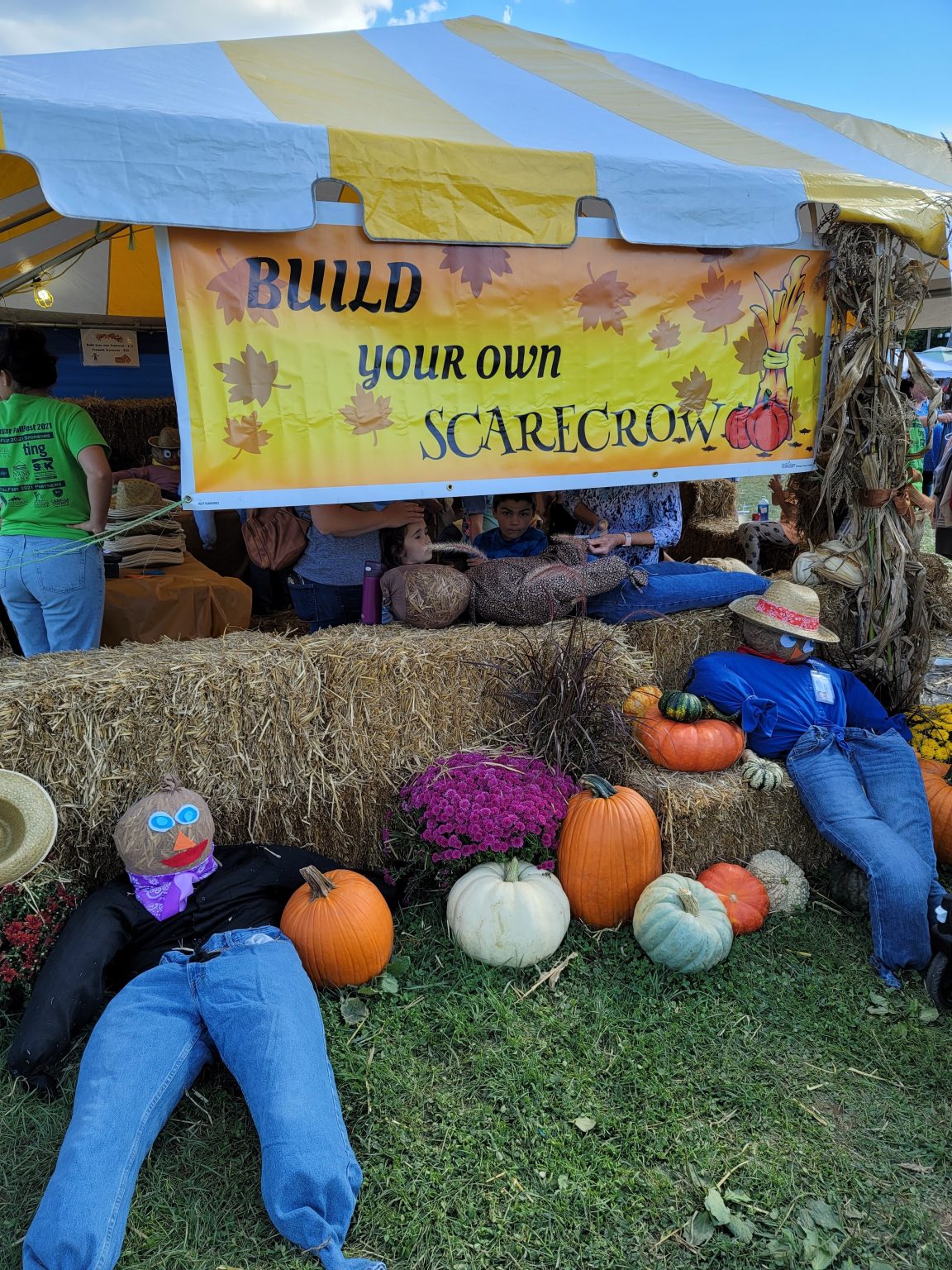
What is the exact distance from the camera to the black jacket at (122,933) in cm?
259

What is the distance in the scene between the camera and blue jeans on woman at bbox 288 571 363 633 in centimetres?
443

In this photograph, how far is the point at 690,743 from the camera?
3.78 m

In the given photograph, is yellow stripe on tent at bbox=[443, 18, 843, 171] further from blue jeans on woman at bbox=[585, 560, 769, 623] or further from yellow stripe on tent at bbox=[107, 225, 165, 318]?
yellow stripe on tent at bbox=[107, 225, 165, 318]

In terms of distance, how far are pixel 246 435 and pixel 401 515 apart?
3.25ft

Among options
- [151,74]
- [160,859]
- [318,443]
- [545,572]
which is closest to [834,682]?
[545,572]

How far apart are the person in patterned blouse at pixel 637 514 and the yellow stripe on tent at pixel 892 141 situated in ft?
7.96

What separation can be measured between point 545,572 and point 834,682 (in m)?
1.59

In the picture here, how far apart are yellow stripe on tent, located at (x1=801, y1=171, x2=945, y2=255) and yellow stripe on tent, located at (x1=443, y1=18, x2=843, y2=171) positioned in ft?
0.49

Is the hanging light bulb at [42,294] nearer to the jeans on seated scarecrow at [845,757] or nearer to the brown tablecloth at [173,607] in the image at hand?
the brown tablecloth at [173,607]

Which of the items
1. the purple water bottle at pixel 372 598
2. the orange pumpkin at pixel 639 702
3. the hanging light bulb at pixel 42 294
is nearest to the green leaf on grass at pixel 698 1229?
the orange pumpkin at pixel 639 702

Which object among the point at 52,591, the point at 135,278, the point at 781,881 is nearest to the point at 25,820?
the point at 52,591

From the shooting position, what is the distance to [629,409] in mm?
4219

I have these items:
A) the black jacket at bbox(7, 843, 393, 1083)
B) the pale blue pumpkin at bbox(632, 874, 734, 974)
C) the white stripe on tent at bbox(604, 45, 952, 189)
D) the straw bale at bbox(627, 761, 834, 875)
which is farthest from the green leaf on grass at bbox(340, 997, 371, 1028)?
the white stripe on tent at bbox(604, 45, 952, 189)

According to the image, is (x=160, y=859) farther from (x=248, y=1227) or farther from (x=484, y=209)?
(x=484, y=209)
